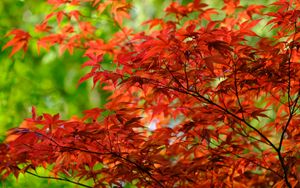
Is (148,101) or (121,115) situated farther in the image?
(148,101)

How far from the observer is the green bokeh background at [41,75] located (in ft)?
13.7

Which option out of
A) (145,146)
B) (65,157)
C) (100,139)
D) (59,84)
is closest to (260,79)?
(145,146)

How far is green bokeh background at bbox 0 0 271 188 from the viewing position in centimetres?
418

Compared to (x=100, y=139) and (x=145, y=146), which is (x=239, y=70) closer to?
(x=145, y=146)

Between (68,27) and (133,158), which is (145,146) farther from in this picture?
(68,27)

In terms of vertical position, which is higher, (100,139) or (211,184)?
(100,139)

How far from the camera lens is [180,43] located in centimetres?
151

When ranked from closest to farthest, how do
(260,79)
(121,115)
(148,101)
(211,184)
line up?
(121,115)
(260,79)
(211,184)
(148,101)

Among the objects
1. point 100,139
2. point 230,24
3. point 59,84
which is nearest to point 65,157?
point 100,139

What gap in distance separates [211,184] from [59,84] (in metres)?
3.41

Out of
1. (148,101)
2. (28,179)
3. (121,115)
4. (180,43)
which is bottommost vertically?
(28,179)

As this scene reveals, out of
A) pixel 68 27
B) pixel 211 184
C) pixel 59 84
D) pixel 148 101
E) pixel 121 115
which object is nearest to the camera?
pixel 121 115

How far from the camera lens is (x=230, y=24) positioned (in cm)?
244

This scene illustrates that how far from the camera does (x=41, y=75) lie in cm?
500
